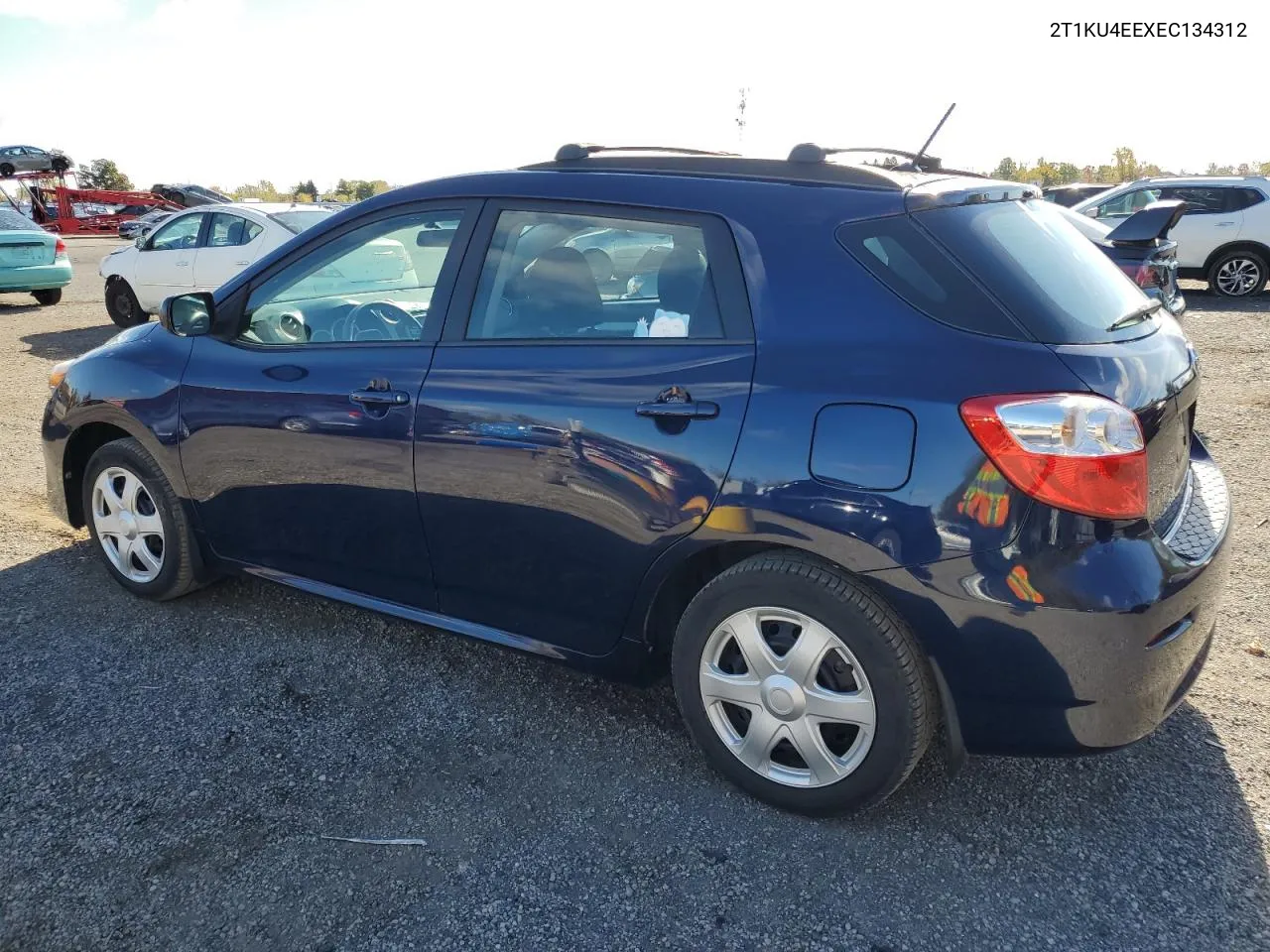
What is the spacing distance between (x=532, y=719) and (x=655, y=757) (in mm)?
459

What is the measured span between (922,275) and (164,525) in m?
3.04

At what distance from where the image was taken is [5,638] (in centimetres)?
384

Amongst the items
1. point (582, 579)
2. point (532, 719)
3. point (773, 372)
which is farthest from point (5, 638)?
point (773, 372)

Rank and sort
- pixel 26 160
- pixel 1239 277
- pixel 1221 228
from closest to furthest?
pixel 1221 228
pixel 1239 277
pixel 26 160

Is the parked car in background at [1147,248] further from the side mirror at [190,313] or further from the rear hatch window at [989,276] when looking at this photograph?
the side mirror at [190,313]

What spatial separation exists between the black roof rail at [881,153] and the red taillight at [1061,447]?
0.96 metres

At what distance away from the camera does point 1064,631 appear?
2312 millimetres

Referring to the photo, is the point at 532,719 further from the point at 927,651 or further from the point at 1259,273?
the point at 1259,273

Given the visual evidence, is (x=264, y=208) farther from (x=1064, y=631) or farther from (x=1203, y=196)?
(x=1203, y=196)

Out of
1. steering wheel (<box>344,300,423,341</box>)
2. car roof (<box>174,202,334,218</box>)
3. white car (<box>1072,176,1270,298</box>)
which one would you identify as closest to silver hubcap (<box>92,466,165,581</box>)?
steering wheel (<box>344,300,423,341</box>)

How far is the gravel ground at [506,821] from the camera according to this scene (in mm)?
2371

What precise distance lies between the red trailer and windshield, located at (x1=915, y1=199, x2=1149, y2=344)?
3129cm

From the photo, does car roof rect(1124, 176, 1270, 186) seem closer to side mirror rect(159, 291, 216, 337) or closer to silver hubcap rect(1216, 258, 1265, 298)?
silver hubcap rect(1216, 258, 1265, 298)

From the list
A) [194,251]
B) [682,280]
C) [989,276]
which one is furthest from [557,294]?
[194,251]
